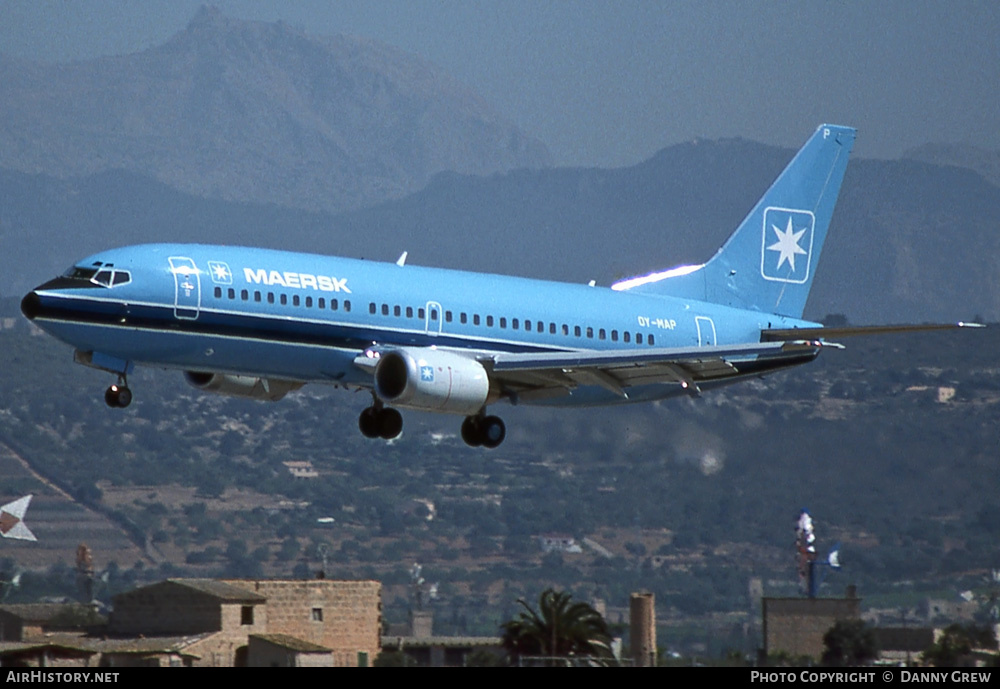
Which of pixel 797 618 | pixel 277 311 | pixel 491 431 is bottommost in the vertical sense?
pixel 797 618

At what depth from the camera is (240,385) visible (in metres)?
44.9

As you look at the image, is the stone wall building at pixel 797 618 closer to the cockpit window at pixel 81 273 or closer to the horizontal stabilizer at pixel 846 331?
the horizontal stabilizer at pixel 846 331

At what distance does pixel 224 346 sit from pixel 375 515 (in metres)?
74.6

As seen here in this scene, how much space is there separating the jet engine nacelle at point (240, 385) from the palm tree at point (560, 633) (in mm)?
19298

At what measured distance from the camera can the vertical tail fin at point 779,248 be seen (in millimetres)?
52188

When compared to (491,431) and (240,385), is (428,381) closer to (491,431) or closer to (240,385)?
(491,431)

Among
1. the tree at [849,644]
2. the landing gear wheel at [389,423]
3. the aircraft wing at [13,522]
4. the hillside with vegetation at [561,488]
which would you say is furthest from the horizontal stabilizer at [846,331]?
the aircraft wing at [13,522]

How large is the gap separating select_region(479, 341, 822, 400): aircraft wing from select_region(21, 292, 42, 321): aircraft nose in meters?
10.4

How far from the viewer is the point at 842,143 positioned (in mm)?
56000

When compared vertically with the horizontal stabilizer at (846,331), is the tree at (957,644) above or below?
below

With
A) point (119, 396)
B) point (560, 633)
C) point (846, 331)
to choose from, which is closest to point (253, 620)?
point (560, 633)

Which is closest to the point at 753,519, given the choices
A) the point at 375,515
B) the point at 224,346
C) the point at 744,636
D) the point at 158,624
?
the point at 744,636

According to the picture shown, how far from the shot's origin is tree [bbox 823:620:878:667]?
61.7 m

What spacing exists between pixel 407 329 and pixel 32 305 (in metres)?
8.44
